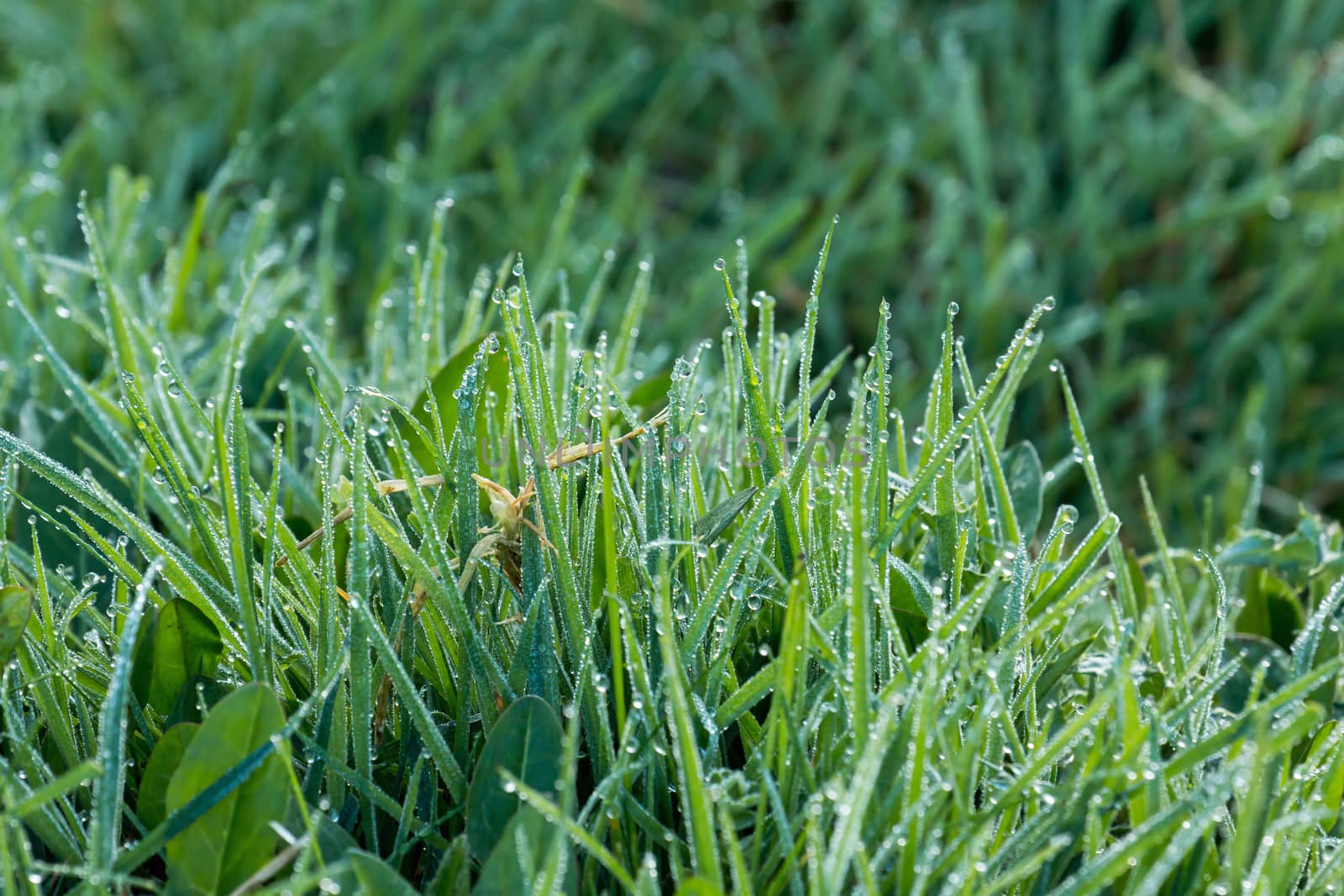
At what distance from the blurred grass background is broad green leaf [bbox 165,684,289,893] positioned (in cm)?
115

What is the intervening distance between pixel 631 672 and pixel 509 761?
86 mm

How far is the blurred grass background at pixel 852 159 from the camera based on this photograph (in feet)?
6.68

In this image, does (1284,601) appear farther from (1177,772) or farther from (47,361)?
(47,361)

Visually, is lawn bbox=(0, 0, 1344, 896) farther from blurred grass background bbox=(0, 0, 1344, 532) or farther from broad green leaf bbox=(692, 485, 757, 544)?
blurred grass background bbox=(0, 0, 1344, 532)

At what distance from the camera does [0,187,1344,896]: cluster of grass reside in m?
0.68

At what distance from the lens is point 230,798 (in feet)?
2.31

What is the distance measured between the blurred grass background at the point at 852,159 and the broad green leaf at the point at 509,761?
113 centimetres

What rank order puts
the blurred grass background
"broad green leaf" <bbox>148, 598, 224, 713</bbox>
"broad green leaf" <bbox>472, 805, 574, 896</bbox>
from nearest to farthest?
"broad green leaf" <bbox>472, 805, 574, 896</bbox>
"broad green leaf" <bbox>148, 598, 224, 713</bbox>
the blurred grass background

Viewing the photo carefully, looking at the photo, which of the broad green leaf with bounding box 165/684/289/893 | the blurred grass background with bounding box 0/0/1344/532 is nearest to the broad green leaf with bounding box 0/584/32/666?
the broad green leaf with bounding box 165/684/289/893

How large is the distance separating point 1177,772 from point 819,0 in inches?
79.3

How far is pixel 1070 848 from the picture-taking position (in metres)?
0.71

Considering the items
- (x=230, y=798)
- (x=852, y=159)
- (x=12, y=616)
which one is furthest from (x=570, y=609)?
(x=852, y=159)

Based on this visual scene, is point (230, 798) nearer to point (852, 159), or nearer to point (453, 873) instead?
point (453, 873)

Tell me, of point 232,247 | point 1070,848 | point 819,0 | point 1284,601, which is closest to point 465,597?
point 1070,848
